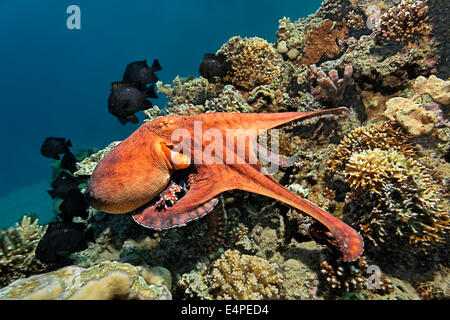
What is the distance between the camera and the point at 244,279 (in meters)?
3.31

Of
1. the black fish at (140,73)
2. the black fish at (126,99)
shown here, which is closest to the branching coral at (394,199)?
the black fish at (126,99)

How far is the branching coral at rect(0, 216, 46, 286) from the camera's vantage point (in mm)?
4422

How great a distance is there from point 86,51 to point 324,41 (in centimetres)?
15779

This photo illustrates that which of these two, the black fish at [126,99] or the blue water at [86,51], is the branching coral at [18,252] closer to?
the black fish at [126,99]

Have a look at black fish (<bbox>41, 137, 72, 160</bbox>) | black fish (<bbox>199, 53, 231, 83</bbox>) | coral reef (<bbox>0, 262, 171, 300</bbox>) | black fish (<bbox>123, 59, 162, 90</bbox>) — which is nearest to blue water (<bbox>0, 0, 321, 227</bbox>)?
black fish (<bbox>41, 137, 72, 160</bbox>)

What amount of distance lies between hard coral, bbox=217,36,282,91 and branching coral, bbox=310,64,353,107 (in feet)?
5.18

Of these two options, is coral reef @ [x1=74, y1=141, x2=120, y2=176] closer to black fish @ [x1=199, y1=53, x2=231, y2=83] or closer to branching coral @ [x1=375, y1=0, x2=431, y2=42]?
black fish @ [x1=199, y1=53, x2=231, y2=83]

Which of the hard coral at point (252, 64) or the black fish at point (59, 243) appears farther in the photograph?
the hard coral at point (252, 64)

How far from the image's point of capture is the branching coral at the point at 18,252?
4422 mm

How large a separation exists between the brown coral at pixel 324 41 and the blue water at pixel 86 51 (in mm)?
90397

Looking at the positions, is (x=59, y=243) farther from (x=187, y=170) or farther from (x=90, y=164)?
(x=187, y=170)

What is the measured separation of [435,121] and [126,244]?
252 inches
